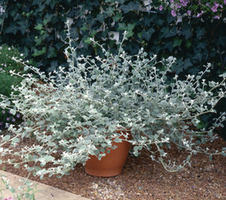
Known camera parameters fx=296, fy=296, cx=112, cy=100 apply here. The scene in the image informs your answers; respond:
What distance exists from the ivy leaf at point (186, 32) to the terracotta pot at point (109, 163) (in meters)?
1.70

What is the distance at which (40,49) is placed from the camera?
4.79 meters

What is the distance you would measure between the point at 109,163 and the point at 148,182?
1.21 ft

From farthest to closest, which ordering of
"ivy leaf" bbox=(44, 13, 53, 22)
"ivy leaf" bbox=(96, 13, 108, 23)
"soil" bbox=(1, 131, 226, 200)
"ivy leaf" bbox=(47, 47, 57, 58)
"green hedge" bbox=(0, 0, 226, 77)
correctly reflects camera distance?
"ivy leaf" bbox=(47, 47, 57, 58), "ivy leaf" bbox=(44, 13, 53, 22), "ivy leaf" bbox=(96, 13, 108, 23), "green hedge" bbox=(0, 0, 226, 77), "soil" bbox=(1, 131, 226, 200)

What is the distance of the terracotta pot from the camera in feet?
7.83

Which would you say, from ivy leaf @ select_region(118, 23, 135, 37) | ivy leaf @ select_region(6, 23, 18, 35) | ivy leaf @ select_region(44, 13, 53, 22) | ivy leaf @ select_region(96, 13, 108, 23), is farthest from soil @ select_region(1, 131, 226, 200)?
ivy leaf @ select_region(6, 23, 18, 35)

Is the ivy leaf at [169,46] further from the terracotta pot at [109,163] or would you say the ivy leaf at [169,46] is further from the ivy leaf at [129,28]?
the terracotta pot at [109,163]

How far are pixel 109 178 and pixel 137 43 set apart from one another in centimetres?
197

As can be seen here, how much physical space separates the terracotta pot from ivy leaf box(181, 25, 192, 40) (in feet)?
5.58

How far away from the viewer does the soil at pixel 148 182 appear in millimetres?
2264

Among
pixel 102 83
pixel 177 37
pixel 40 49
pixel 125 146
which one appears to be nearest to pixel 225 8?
pixel 177 37

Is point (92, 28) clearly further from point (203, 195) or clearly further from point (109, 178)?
point (203, 195)

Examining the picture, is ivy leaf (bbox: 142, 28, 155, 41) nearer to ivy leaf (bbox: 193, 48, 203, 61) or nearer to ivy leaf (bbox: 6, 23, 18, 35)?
ivy leaf (bbox: 193, 48, 203, 61)

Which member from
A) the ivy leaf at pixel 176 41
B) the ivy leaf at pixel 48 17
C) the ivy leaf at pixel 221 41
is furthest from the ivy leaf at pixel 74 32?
the ivy leaf at pixel 221 41

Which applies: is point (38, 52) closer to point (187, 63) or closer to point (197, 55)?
point (187, 63)
